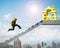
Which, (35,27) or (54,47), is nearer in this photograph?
(35,27)

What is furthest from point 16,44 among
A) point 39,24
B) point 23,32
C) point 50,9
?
point 50,9

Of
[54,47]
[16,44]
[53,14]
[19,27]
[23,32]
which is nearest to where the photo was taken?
[19,27]

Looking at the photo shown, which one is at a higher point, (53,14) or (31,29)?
(53,14)

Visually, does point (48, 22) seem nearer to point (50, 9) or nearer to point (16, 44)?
point (50, 9)

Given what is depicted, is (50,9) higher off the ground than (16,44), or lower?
higher

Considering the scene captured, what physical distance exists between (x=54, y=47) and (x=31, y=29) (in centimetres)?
527

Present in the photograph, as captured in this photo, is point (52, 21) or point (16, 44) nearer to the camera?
point (52, 21)

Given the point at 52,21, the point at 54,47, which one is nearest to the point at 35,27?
the point at 52,21

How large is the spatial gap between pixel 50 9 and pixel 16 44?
4334 mm

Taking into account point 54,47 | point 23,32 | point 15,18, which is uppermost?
point 15,18

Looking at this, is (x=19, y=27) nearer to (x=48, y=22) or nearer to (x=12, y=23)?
(x=12, y=23)

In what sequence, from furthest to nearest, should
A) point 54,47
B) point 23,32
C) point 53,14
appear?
point 54,47 → point 23,32 → point 53,14

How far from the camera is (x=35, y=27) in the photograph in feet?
58.2

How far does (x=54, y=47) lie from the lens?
22.2m
